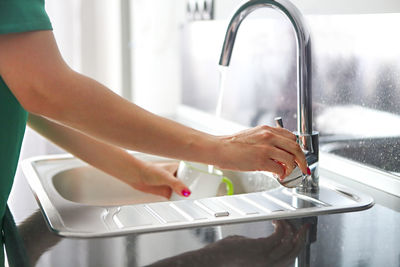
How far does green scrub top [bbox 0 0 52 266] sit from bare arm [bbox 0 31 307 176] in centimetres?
2

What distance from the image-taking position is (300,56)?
104 cm

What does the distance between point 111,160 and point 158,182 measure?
115 mm

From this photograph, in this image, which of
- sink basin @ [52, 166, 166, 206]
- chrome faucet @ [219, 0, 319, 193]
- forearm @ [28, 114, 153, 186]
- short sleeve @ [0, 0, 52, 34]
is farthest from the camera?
sink basin @ [52, 166, 166, 206]

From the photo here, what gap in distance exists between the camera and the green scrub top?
772mm

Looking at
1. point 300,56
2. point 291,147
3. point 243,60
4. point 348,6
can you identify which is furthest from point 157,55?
point 291,147

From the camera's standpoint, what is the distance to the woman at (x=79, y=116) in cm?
78

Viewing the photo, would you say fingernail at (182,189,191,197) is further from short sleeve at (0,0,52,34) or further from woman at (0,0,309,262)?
short sleeve at (0,0,52,34)

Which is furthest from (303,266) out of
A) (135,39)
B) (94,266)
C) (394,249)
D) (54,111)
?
(135,39)

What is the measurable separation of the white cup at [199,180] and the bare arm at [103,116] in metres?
0.38

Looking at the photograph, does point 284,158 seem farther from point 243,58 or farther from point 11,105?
point 243,58

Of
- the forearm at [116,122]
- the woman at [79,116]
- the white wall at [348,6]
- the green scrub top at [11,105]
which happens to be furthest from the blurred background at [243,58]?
the green scrub top at [11,105]

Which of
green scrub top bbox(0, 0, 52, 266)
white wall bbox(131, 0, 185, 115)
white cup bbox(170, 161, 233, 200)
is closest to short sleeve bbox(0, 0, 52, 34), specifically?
green scrub top bbox(0, 0, 52, 266)

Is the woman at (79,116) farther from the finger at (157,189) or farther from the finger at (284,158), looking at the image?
the finger at (157,189)

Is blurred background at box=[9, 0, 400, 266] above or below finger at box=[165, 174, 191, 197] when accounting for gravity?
above
